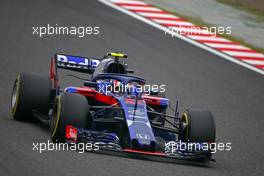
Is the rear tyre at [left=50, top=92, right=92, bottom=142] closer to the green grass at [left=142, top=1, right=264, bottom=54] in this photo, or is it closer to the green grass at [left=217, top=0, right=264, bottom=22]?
the green grass at [left=142, top=1, right=264, bottom=54]

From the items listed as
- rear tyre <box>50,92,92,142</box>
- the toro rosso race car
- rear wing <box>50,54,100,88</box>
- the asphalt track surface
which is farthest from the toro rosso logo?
rear tyre <box>50,92,92,142</box>

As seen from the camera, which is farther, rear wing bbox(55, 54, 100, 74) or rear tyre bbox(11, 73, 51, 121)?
rear wing bbox(55, 54, 100, 74)

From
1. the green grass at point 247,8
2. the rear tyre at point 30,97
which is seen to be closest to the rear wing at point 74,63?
the rear tyre at point 30,97

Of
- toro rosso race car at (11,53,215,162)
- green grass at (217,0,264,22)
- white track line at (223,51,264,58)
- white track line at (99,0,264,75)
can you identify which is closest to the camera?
toro rosso race car at (11,53,215,162)

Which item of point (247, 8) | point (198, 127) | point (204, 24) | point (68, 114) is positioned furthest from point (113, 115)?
point (247, 8)

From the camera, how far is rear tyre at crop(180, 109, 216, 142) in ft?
40.7

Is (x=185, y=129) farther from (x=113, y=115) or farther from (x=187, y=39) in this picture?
(x=187, y=39)

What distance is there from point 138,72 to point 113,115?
6.03 m

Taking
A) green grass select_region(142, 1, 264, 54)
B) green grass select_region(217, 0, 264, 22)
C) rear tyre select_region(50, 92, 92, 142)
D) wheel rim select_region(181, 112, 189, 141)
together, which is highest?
green grass select_region(217, 0, 264, 22)

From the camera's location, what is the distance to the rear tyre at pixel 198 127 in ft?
40.7

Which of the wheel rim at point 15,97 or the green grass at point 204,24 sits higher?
the green grass at point 204,24

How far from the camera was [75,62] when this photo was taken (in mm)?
14508

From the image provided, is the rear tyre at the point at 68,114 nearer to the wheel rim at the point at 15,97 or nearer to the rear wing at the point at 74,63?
the wheel rim at the point at 15,97

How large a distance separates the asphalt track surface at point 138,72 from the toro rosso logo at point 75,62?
1109 millimetres
